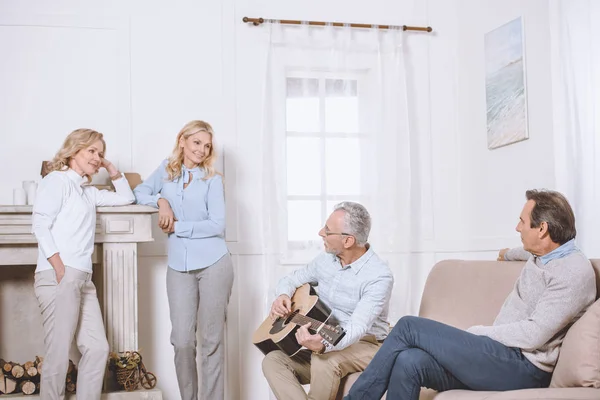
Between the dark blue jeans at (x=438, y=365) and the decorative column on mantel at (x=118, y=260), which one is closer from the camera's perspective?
the dark blue jeans at (x=438, y=365)

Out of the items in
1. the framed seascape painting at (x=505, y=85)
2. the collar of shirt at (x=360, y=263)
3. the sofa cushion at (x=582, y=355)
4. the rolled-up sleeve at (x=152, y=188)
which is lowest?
the sofa cushion at (x=582, y=355)

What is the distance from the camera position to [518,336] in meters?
2.56

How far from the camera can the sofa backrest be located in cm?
303

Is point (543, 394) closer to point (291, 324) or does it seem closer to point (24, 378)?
point (291, 324)

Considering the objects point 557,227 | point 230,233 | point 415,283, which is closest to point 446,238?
point 415,283

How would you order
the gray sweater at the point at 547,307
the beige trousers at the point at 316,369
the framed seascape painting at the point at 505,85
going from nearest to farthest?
the gray sweater at the point at 547,307 < the beige trousers at the point at 316,369 < the framed seascape painting at the point at 505,85

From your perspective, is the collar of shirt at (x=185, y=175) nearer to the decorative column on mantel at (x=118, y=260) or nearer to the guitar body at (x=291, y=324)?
the decorative column on mantel at (x=118, y=260)

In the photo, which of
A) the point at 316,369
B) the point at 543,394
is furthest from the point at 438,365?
the point at 316,369

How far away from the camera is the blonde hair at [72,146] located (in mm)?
3578

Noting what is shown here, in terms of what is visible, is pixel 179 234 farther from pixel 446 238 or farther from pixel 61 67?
pixel 446 238

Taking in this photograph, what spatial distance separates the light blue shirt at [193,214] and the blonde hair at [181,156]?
1.1 inches

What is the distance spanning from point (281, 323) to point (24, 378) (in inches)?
55.9

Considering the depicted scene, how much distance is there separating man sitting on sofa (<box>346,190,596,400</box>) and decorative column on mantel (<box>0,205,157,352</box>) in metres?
1.47

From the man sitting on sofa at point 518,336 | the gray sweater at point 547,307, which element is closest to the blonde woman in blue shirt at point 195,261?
the man sitting on sofa at point 518,336
